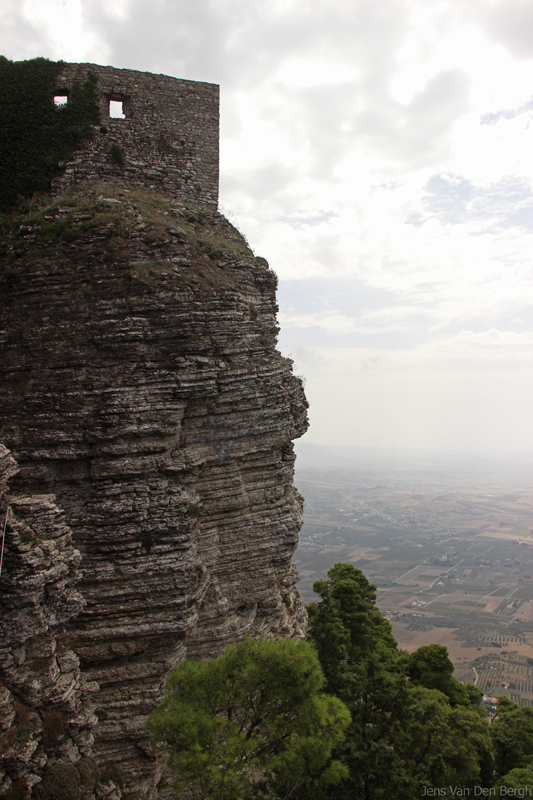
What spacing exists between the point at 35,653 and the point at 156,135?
18480mm

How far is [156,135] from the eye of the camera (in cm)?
1867

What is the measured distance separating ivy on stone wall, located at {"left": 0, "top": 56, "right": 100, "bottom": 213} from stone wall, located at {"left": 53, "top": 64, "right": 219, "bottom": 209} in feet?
1.37

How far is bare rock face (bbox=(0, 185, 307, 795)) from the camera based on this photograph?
38.8ft

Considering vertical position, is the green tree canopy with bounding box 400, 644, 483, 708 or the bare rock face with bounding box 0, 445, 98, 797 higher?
the bare rock face with bounding box 0, 445, 98, 797

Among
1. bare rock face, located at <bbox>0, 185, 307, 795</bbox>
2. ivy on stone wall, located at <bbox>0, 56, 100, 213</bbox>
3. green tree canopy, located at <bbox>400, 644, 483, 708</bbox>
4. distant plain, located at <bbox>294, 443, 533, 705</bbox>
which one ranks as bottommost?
distant plain, located at <bbox>294, 443, 533, 705</bbox>

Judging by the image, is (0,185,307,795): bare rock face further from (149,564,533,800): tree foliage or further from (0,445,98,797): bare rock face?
(149,564,533,800): tree foliage

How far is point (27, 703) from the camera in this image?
9422 mm

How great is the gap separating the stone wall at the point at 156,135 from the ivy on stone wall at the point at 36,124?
0.42m

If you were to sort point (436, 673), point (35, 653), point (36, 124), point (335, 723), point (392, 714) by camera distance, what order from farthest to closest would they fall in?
1. point (436, 673)
2. point (36, 124)
3. point (392, 714)
4. point (335, 723)
5. point (35, 653)

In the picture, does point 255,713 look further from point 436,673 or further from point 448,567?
point 448,567

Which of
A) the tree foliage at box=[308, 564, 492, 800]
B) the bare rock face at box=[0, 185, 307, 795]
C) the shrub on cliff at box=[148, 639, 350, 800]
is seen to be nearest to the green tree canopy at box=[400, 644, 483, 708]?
the tree foliage at box=[308, 564, 492, 800]

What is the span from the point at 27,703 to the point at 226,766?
4284 mm

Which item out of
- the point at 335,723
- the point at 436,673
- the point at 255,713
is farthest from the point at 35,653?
the point at 436,673

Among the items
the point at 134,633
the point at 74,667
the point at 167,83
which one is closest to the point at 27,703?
the point at 74,667
